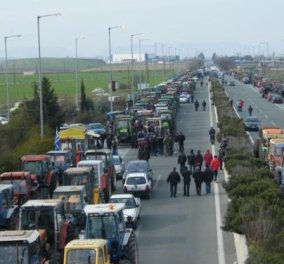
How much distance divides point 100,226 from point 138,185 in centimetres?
1205

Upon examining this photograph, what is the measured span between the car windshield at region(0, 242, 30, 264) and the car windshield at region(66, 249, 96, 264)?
84cm

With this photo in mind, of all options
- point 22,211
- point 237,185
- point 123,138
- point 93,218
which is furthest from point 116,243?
point 123,138

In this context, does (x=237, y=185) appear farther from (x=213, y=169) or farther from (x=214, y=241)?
(x=213, y=169)

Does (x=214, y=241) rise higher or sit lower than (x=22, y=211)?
lower

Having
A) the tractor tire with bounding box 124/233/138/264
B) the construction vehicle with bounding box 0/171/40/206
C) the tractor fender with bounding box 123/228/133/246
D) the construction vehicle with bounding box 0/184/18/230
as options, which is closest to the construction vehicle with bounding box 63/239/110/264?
the tractor tire with bounding box 124/233/138/264

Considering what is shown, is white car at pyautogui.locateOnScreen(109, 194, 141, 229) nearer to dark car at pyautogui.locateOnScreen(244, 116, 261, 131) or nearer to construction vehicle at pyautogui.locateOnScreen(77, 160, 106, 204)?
construction vehicle at pyautogui.locateOnScreen(77, 160, 106, 204)

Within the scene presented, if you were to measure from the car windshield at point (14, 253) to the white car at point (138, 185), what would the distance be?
15577 millimetres

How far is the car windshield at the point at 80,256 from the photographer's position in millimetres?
17203

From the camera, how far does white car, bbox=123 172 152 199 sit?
1278 inches

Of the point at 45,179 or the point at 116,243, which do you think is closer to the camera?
the point at 116,243

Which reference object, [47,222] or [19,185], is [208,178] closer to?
[19,185]

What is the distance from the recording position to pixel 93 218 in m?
20.5

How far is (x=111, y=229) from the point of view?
20.4 metres

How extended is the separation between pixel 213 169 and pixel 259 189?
10945mm
